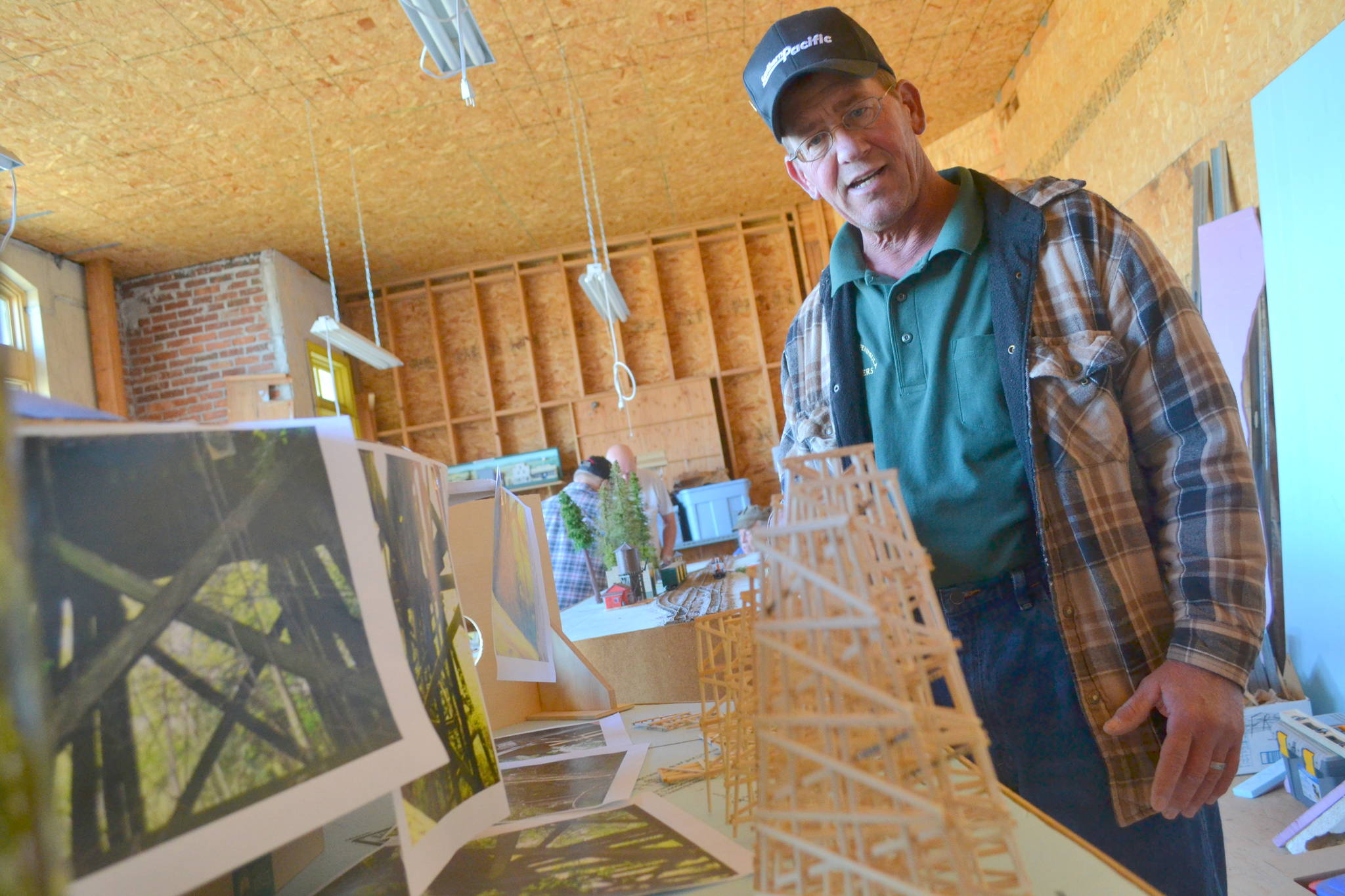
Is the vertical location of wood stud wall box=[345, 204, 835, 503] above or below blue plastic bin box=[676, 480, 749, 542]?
above

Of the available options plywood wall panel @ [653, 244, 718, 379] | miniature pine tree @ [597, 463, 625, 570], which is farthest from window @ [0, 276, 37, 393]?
plywood wall panel @ [653, 244, 718, 379]

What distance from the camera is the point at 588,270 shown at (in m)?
6.06

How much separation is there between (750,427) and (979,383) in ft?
26.8

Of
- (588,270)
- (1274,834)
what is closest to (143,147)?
(588,270)

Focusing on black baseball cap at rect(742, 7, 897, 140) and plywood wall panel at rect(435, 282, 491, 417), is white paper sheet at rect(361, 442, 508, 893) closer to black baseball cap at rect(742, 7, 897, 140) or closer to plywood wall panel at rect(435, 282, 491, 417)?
black baseball cap at rect(742, 7, 897, 140)

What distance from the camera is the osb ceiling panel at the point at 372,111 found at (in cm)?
490

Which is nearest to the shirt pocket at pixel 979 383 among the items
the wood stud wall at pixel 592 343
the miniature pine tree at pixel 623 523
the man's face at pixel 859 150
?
the man's face at pixel 859 150

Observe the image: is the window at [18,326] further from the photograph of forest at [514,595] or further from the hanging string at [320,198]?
the photograph of forest at [514,595]

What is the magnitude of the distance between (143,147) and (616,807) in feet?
21.9

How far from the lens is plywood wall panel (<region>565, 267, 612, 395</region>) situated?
31.8 feet

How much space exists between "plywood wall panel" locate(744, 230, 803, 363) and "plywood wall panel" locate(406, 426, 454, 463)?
3.91 meters

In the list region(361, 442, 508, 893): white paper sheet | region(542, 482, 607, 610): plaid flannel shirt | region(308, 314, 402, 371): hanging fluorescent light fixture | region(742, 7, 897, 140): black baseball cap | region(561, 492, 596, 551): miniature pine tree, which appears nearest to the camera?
region(361, 442, 508, 893): white paper sheet

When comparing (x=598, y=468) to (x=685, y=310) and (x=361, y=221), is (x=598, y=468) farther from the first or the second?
(x=685, y=310)

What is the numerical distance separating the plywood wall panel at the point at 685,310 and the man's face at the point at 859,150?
26.3 ft
